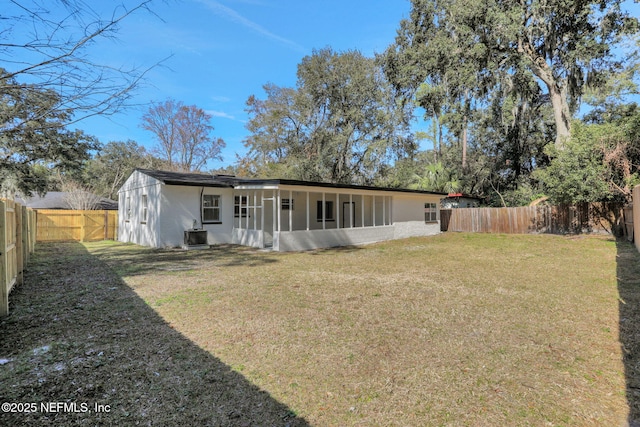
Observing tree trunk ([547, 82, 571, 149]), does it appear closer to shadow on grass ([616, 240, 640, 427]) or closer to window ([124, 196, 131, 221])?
shadow on grass ([616, 240, 640, 427])

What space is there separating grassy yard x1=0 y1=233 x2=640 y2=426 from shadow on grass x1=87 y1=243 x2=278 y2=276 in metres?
1.24

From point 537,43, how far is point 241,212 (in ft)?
63.5

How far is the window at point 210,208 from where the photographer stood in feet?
42.6

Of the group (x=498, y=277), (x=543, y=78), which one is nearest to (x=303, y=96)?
(x=543, y=78)

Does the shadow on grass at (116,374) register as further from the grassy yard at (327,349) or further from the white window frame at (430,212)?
the white window frame at (430,212)

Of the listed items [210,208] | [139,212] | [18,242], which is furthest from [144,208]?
[18,242]

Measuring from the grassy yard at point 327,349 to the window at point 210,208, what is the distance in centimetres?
609

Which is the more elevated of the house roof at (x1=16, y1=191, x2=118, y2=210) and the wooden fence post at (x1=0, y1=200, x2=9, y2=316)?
the house roof at (x1=16, y1=191, x2=118, y2=210)

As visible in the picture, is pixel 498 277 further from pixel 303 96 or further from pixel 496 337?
pixel 303 96

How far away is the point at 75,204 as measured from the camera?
2011cm

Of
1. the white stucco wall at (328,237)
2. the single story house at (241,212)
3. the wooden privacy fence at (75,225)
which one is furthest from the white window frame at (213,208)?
the wooden privacy fence at (75,225)

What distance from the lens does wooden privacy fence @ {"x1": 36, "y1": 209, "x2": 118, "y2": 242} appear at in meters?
15.1

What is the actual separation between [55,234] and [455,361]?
18.6 m

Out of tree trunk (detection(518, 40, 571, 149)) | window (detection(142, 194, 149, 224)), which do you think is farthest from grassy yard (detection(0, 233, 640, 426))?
tree trunk (detection(518, 40, 571, 149))
